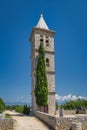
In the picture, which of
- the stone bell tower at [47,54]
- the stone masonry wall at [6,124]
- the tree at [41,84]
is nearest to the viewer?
the stone masonry wall at [6,124]

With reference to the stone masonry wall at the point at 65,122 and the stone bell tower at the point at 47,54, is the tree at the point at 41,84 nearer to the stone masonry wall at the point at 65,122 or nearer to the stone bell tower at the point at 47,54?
the stone bell tower at the point at 47,54

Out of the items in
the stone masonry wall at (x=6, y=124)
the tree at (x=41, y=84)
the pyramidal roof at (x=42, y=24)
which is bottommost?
the stone masonry wall at (x=6, y=124)

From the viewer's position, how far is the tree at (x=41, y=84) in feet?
90.4

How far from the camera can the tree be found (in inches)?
1085

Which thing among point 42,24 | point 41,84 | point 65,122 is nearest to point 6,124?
point 65,122

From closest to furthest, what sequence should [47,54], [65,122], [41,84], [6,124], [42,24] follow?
[6,124]
[65,122]
[41,84]
[47,54]
[42,24]

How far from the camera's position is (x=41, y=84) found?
27938 mm

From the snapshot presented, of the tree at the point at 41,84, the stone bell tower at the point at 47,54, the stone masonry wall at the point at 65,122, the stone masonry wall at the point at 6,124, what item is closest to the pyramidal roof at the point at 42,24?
the stone bell tower at the point at 47,54

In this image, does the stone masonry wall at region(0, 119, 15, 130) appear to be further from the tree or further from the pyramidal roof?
the pyramidal roof

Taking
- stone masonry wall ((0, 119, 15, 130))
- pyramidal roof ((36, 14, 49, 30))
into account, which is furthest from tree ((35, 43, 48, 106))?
stone masonry wall ((0, 119, 15, 130))

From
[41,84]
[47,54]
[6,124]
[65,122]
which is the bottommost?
[6,124]

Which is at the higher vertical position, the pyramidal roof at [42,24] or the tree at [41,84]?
the pyramidal roof at [42,24]

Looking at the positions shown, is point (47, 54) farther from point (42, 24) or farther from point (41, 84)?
point (42, 24)

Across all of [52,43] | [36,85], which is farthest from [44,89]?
[52,43]
